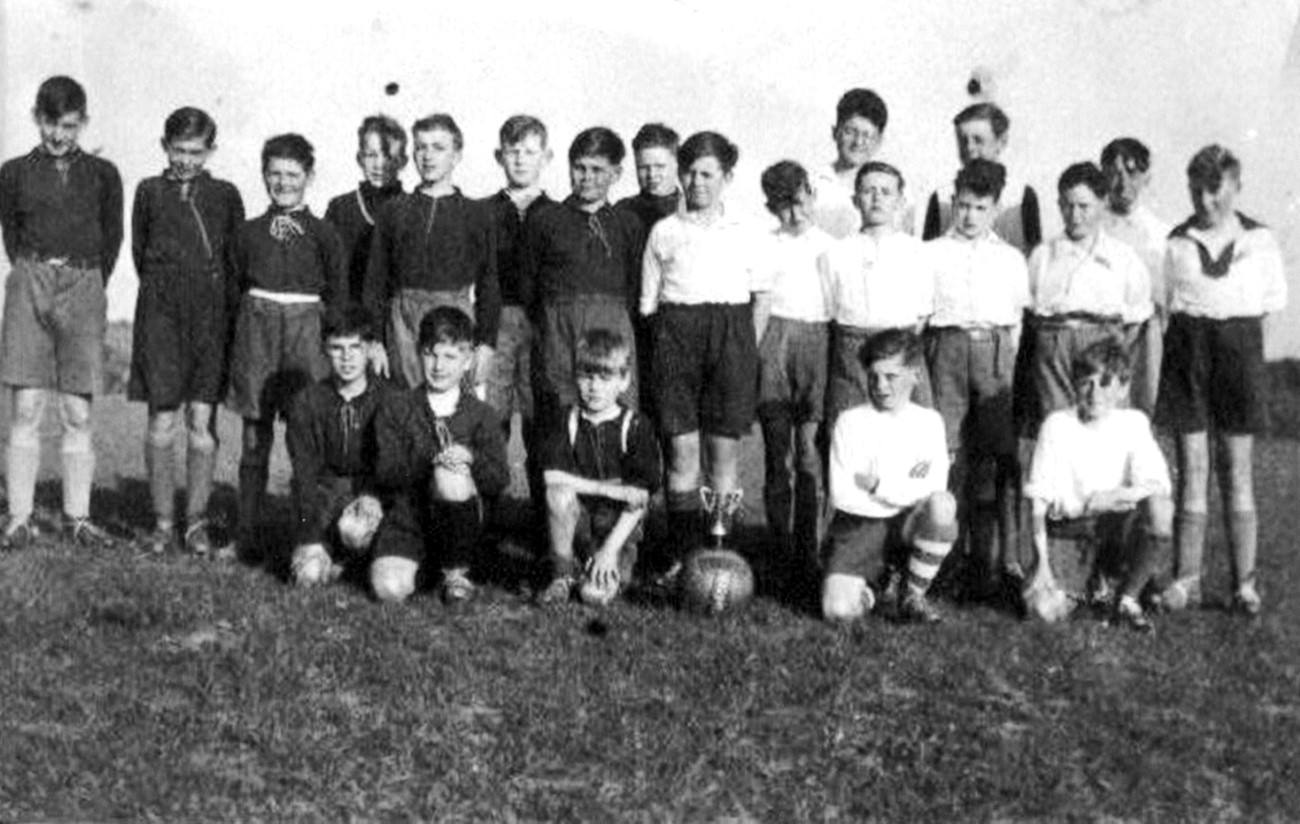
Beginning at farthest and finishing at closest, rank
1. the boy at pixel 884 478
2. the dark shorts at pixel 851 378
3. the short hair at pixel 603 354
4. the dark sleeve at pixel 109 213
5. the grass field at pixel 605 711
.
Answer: the dark sleeve at pixel 109 213, the dark shorts at pixel 851 378, the short hair at pixel 603 354, the boy at pixel 884 478, the grass field at pixel 605 711

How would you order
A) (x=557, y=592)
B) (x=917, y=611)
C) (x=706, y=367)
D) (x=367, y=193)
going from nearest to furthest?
(x=917, y=611), (x=557, y=592), (x=706, y=367), (x=367, y=193)

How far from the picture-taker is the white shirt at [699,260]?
707 cm

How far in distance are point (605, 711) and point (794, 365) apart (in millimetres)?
2195

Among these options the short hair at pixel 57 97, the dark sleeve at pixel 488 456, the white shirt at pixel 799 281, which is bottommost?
the dark sleeve at pixel 488 456

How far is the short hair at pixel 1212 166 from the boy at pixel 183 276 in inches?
146

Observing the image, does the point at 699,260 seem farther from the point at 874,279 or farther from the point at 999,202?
the point at 999,202

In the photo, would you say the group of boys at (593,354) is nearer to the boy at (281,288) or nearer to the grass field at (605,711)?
the boy at (281,288)

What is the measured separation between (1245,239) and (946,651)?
6.63 feet

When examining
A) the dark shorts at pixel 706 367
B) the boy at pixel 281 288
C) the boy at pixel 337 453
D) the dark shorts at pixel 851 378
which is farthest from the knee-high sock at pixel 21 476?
the dark shorts at pixel 851 378

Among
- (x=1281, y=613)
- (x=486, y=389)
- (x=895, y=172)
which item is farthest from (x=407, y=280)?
(x=1281, y=613)

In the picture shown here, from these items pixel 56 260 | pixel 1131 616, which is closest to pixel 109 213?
pixel 56 260

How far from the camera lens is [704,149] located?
7070 mm

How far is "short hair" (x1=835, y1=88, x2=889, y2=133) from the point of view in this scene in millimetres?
7594

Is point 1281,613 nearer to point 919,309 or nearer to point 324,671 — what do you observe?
point 919,309
